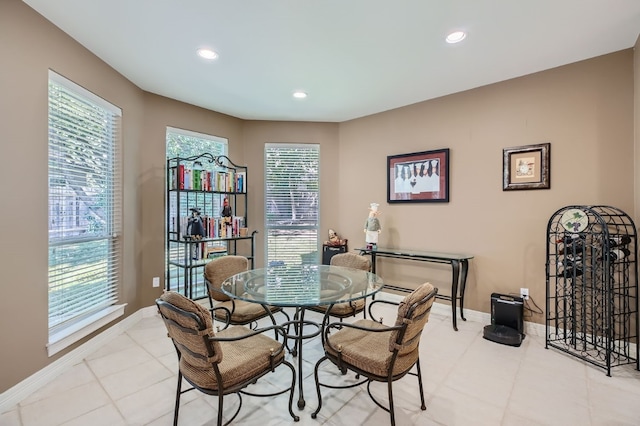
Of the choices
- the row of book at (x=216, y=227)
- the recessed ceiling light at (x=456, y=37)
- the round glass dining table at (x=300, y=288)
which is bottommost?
the round glass dining table at (x=300, y=288)

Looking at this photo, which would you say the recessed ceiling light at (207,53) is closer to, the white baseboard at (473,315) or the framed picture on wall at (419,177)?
the framed picture on wall at (419,177)

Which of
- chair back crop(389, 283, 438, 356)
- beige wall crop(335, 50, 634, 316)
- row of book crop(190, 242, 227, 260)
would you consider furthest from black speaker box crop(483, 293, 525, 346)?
row of book crop(190, 242, 227, 260)

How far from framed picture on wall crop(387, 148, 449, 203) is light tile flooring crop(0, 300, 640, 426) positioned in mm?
1863

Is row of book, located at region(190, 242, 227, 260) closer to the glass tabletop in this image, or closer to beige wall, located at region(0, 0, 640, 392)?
beige wall, located at region(0, 0, 640, 392)

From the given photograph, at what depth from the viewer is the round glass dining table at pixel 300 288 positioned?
1.92 metres

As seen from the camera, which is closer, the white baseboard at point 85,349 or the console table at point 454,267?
the white baseboard at point 85,349

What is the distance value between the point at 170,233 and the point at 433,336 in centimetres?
329

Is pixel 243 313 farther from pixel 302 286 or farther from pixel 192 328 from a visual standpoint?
pixel 192 328

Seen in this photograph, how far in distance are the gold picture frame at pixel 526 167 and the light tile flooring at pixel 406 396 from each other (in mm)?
1618

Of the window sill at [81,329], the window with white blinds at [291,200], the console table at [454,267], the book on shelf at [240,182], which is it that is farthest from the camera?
Result: the window with white blinds at [291,200]

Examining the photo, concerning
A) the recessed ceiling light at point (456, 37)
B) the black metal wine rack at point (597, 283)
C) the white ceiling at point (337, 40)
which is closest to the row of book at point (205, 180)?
the white ceiling at point (337, 40)

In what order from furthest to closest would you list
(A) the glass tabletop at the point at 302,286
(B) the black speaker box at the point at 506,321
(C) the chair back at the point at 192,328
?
1. (B) the black speaker box at the point at 506,321
2. (A) the glass tabletop at the point at 302,286
3. (C) the chair back at the point at 192,328

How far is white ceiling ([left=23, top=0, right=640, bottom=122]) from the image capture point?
6.70 ft

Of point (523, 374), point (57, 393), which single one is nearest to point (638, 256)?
point (523, 374)
